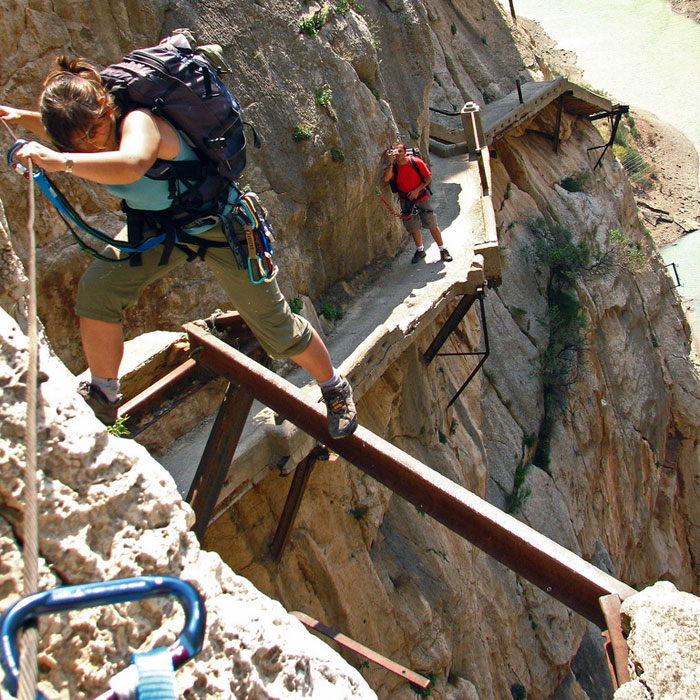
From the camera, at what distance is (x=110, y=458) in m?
2.31

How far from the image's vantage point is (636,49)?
40.9 meters

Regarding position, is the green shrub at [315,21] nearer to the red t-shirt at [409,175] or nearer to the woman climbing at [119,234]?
the red t-shirt at [409,175]

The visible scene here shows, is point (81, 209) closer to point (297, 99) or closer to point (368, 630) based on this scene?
point (297, 99)

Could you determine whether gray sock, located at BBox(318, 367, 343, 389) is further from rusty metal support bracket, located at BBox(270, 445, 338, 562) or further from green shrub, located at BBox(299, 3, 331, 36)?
green shrub, located at BBox(299, 3, 331, 36)

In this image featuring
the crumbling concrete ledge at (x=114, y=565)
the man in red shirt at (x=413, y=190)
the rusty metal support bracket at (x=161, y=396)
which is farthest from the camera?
the man in red shirt at (x=413, y=190)

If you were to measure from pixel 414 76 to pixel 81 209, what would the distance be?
25.1ft

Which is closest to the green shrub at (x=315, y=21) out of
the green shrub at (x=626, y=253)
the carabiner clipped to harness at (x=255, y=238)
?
the carabiner clipped to harness at (x=255, y=238)

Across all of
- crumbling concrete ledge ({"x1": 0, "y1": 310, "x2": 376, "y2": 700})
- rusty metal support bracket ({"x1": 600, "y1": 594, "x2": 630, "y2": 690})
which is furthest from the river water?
crumbling concrete ledge ({"x1": 0, "y1": 310, "x2": 376, "y2": 700})

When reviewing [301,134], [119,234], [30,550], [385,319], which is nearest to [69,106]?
[119,234]

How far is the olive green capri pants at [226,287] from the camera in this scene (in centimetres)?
391

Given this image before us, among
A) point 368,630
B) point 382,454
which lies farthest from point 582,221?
point 382,454

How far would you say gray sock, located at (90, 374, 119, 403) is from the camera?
4113 mm

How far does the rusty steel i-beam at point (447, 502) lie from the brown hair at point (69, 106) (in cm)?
193

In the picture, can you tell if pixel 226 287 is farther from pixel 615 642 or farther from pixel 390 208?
pixel 390 208
